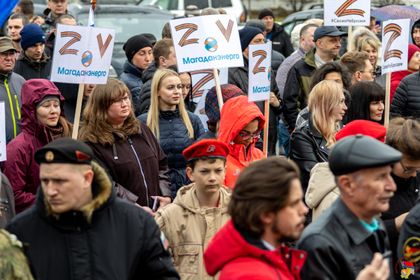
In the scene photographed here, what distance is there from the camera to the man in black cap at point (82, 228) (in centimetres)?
569

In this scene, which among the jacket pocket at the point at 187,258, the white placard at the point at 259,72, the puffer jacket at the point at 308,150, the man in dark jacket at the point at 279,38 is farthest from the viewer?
the man in dark jacket at the point at 279,38

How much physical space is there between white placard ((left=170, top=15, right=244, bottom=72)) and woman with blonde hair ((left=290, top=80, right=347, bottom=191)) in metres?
1.58

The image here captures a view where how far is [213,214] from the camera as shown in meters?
7.54

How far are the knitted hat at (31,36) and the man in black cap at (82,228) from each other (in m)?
6.38

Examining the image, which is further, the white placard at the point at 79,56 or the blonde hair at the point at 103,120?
the white placard at the point at 79,56

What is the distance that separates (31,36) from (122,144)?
143 inches

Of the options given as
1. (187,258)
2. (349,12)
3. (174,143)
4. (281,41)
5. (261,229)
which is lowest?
(281,41)

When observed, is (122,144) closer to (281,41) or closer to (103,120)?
(103,120)

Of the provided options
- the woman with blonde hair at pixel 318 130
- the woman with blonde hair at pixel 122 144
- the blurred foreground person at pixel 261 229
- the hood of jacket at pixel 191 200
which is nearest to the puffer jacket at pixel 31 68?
the woman with blonde hair at pixel 122 144

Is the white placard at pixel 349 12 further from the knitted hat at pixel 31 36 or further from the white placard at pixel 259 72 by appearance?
the knitted hat at pixel 31 36

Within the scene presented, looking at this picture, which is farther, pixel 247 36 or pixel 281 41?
pixel 281 41

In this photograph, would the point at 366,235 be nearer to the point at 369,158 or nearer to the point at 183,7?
the point at 369,158

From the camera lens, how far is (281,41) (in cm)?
1861

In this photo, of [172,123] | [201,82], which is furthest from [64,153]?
[201,82]
